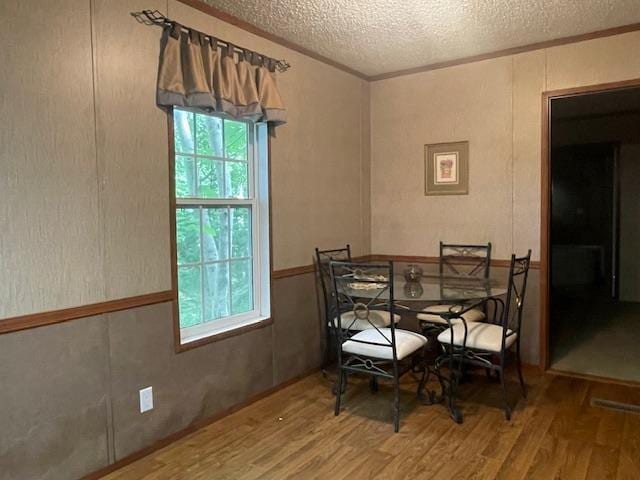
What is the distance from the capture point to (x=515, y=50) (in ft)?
12.3

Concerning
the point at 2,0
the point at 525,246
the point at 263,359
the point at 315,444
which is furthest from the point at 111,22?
the point at 525,246

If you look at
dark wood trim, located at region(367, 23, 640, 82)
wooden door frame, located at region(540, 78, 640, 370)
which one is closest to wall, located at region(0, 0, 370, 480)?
dark wood trim, located at region(367, 23, 640, 82)

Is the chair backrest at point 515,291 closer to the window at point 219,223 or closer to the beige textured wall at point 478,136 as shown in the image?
the beige textured wall at point 478,136

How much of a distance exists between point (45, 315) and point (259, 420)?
144 centimetres

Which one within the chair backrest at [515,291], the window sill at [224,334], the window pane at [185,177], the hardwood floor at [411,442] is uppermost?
the window pane at [185,177]

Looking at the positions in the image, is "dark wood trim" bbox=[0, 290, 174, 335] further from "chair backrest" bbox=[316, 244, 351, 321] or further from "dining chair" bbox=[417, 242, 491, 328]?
"dining chair" bbox=[417, 242, 491, 328]

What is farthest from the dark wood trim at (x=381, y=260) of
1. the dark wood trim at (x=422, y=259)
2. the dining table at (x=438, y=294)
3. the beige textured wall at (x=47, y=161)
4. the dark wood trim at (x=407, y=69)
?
the dark wood trim at (x=407, y=69)

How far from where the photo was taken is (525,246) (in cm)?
384

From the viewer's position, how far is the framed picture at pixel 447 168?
4098 millimetres

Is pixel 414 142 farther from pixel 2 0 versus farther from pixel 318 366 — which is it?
pixel 2 0

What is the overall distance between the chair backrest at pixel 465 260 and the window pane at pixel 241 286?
169 centimetres

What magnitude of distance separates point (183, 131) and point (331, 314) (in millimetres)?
1680

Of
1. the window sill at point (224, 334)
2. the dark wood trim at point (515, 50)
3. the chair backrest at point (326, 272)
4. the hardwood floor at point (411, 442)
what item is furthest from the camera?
the chair backrest at point (326, 272)

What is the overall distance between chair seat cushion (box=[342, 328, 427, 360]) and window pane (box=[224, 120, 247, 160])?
1446 millimetres
